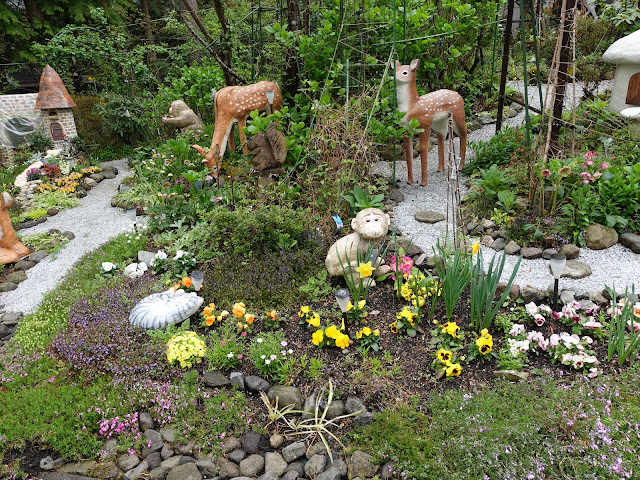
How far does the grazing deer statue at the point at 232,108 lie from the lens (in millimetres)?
5793

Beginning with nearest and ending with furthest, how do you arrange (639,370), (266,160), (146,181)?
(639,370) < (266,160) < (146,181)

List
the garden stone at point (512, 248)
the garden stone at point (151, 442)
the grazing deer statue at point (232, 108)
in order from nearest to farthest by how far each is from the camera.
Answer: the garden stone at point (151, 442) → the garden stone at point (512, 248) → the grazing deer statue at point (232, 108)

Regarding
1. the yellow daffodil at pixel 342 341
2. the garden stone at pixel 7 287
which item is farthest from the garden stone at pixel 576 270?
the garden stone at pixel 7 287

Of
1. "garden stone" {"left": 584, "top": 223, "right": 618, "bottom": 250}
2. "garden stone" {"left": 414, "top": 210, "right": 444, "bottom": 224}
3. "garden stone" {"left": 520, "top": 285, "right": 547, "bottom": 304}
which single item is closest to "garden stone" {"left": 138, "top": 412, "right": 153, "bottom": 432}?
"garden stone" {"left": 520, "top": 285, "right": 547, "bottom": 304}

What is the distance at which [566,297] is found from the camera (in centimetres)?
351

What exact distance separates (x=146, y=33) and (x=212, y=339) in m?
11.4

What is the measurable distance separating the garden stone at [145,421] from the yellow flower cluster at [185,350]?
1.30ft

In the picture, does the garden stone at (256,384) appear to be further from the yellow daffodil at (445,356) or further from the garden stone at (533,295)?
the garden stone at (533,295)

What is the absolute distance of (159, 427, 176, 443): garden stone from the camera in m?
2.81

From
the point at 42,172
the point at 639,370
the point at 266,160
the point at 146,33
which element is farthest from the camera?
the point at 146,33

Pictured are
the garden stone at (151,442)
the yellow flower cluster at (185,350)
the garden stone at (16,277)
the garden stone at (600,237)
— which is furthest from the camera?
the garden stone at (16,277)

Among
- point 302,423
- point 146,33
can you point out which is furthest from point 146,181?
point 146,33

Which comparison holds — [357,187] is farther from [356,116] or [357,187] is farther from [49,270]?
[49,270]

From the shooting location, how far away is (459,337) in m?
3.19
